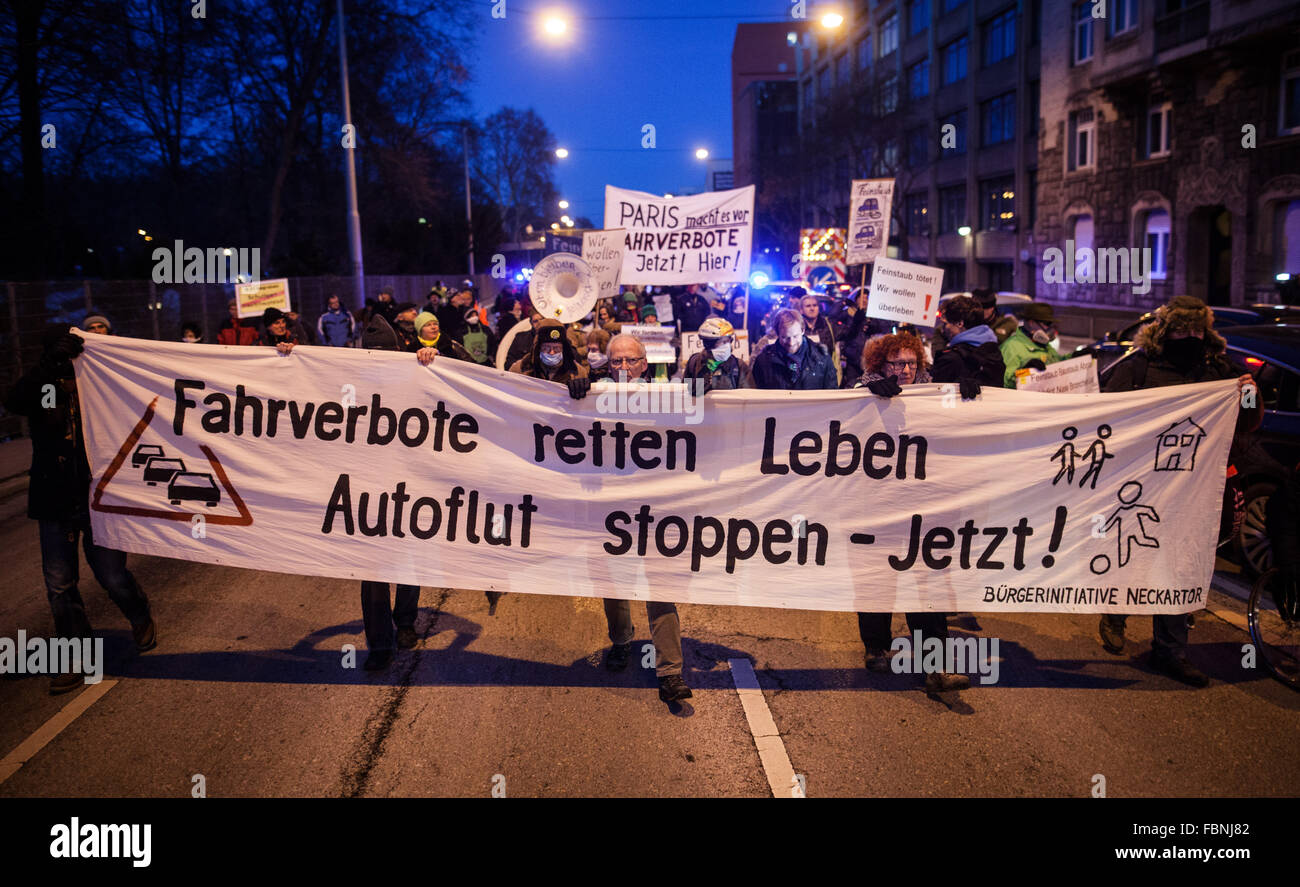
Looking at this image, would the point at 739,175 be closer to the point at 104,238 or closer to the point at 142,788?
the point at 104,238

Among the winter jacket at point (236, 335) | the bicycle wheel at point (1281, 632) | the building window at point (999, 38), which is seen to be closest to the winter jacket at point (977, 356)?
the bicycle wheel at point (1281, 632)

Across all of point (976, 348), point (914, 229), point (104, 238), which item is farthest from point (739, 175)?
point (976, 348)

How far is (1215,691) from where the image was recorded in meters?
5.18

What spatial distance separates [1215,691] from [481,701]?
150 inches

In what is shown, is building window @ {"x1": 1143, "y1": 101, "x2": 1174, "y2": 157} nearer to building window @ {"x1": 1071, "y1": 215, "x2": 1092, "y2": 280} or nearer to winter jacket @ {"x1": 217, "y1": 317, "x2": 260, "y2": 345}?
building window @ {"x1": 1071, "y1": 215, "x2": 1092, "y2": 280}

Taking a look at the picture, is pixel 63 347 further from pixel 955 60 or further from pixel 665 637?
pixel 955 60

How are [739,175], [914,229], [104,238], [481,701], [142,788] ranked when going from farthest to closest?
[739,175]
[914,229]
[104,238]
[481,701]
[142,788]

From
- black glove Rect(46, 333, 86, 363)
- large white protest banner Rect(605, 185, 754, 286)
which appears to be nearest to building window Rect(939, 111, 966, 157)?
large white protest banner Rect(605, 185, 754, 286)

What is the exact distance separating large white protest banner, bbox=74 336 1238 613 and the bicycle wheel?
0.47 m

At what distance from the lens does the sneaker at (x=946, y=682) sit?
514 cm

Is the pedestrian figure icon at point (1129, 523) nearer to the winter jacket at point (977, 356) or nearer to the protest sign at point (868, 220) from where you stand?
the winter jacket at point (977, 356)

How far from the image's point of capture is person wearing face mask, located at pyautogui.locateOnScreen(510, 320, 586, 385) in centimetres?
602

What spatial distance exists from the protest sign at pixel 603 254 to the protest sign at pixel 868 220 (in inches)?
119

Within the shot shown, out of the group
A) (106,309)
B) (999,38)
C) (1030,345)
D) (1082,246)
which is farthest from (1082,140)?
(106,309)
